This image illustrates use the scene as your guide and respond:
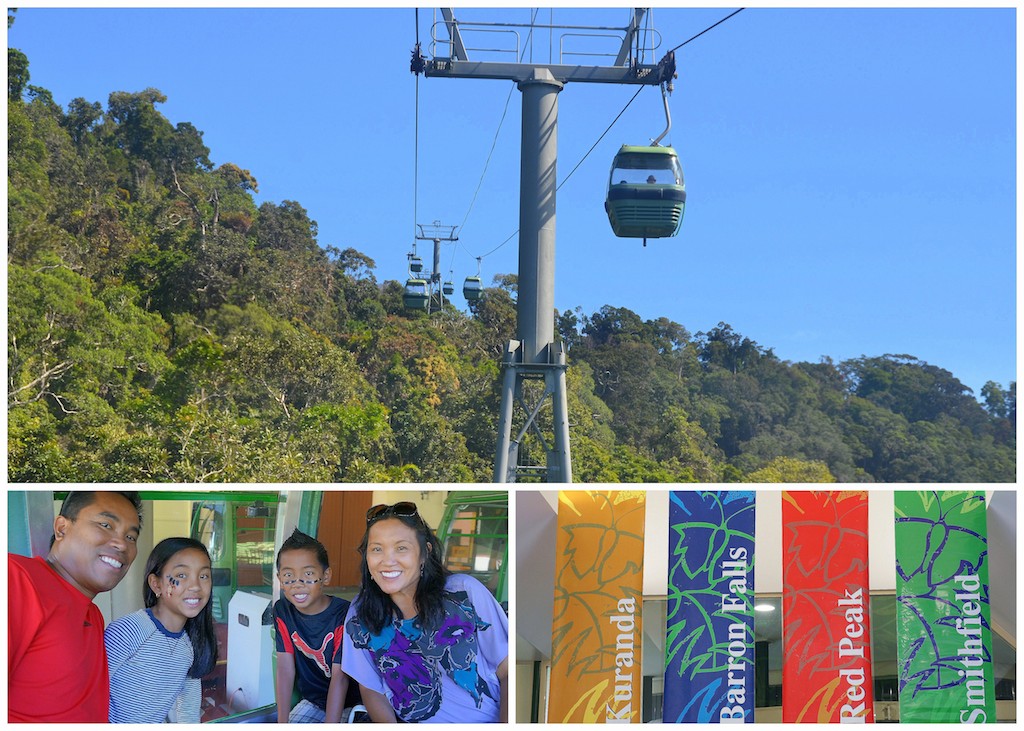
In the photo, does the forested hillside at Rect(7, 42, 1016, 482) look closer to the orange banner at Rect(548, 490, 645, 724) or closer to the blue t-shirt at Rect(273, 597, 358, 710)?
the blue t-shirt at Rect(273, 597, 358, 710)

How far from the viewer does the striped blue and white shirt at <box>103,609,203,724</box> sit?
456 centimetres

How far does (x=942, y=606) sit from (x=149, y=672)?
286cm

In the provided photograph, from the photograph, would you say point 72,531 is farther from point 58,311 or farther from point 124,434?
point 58,311

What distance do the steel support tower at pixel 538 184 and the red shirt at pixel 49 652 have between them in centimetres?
882

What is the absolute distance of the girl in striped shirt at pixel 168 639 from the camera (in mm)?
4574

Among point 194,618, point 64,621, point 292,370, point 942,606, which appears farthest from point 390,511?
point 292,370

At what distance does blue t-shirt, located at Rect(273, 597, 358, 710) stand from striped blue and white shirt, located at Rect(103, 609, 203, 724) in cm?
34

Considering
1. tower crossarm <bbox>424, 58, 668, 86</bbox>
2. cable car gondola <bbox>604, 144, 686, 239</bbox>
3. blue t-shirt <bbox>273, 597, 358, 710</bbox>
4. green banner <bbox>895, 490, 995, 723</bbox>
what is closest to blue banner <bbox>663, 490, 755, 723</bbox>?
green banner <bbox>895, 490, 995, 723</bbox>

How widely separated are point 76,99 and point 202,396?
14724 mm

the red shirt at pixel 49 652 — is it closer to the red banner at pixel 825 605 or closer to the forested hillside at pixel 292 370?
the red banner at pixel 825 605

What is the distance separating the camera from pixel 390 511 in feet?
15.3

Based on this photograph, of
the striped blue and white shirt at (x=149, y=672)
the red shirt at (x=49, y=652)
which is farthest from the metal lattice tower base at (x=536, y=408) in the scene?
the red shirt at (x=49, y=652)

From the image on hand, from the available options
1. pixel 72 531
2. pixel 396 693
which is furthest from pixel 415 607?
pixel 72 531

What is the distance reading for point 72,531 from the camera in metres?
4.55
